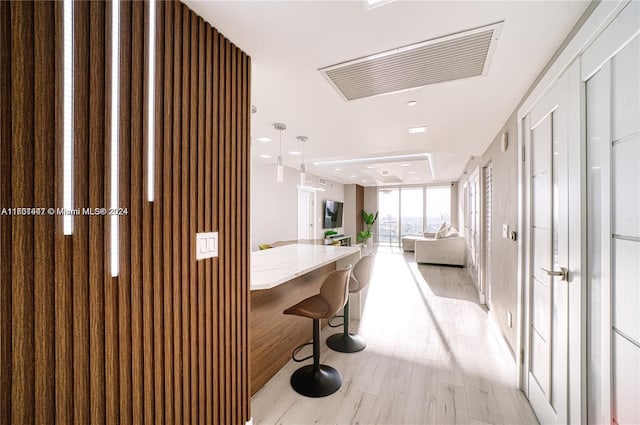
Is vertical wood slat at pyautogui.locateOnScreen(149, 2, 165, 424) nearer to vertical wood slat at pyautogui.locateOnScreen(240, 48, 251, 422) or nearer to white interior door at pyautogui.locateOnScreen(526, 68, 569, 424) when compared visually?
vertical wood slat at pyautogui.locateOnScreen(240, 48, 251, 422)

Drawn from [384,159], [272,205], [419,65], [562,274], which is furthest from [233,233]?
[384,159]

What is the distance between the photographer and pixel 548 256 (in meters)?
1.57

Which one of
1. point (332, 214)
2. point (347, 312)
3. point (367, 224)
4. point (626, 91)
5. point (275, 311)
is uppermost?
point (626, 91)

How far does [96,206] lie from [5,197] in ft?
0.70

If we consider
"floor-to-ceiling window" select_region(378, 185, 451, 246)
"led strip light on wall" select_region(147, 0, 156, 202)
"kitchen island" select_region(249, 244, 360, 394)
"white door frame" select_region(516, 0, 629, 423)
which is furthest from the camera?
"floor-to-ceiling window" select_region(378, 185, 451, 246)

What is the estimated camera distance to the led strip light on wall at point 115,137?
0.99m

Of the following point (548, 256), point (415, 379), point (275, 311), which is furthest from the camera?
point (275, 311)

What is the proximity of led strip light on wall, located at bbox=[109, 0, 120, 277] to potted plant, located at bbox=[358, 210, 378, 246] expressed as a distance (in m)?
9.74

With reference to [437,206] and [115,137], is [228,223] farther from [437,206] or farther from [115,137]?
[437,206]

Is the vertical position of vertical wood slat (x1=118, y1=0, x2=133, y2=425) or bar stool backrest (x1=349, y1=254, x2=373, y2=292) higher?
vertical wood slat (x1=118, y1=0, x2=133, y2=425)

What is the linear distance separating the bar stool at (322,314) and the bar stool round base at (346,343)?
0.43m

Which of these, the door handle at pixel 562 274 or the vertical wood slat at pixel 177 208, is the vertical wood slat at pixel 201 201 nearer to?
the vertical wood slat at pixel 177 208

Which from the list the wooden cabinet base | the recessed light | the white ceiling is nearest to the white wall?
the white ceiling

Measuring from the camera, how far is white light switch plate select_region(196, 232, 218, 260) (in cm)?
130
